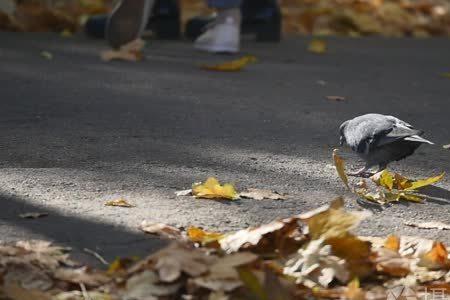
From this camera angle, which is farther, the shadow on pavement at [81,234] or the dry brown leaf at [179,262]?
the shadow on pavement at [81,234]

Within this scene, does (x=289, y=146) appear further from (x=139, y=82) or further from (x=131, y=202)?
(x=139, y=82)

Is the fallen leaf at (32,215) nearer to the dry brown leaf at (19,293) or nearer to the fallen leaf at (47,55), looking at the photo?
the dry brown leaf at (19,293)

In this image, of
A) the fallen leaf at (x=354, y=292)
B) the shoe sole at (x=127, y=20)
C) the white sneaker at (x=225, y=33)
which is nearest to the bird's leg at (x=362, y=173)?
the fallen leaf at (x=354, y=292)

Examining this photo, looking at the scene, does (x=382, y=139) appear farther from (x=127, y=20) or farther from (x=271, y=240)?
(x=127, y=20)

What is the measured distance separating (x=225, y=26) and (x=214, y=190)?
3.34 meters

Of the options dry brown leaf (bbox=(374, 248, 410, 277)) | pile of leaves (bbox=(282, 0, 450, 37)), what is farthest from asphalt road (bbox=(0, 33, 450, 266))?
pile of leaves (bbox=(282, 0, 450, 37))

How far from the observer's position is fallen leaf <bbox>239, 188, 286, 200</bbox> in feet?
9.66

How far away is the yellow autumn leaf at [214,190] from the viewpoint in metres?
2.88

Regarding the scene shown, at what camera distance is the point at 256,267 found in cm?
211

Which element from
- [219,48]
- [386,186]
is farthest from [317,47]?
[386,186]

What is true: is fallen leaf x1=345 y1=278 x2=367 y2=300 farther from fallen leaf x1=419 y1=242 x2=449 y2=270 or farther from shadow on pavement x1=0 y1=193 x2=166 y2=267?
shadow on pavement x1=0 y1=193 x2=166 y2=267

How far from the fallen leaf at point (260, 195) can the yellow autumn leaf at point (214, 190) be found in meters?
0.06

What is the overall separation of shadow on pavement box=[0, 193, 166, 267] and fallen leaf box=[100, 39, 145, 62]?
3215mm

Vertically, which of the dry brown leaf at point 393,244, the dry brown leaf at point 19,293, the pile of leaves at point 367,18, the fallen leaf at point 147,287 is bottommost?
the pile of leaves at point 367,18
